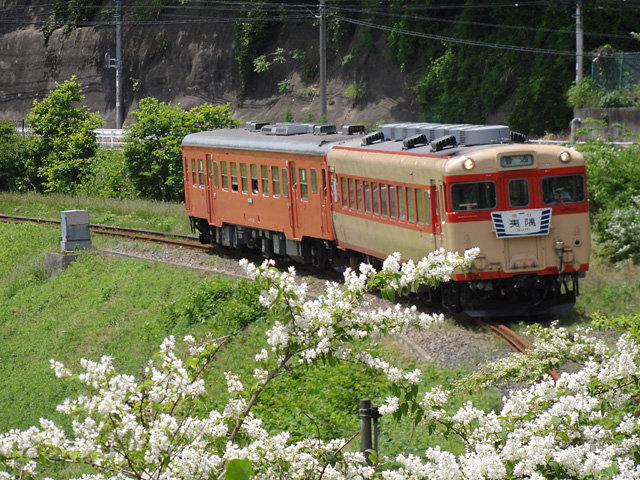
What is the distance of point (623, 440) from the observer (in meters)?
5.02

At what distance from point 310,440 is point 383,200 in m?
11.7

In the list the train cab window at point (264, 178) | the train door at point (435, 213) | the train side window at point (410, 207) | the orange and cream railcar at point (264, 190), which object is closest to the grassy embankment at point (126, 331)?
the train door at point (435, 213)

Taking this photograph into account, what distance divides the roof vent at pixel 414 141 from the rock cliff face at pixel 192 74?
1234 inches

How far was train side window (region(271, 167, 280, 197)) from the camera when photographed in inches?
848

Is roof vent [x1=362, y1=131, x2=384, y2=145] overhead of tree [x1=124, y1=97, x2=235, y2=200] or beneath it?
overhead

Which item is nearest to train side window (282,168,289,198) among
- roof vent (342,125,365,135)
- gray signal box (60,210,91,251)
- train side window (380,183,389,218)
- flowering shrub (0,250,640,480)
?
roof vent (342,125,365,135)

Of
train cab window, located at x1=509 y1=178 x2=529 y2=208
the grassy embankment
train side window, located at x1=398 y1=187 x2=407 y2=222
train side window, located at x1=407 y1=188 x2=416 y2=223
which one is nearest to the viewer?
Result: the grassy embankment

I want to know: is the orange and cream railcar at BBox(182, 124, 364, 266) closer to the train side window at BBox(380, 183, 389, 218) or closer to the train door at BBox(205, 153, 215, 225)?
the train door at BBox(205, 153, 215, 225)

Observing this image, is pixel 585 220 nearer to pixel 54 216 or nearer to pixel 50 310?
pixel 50 310

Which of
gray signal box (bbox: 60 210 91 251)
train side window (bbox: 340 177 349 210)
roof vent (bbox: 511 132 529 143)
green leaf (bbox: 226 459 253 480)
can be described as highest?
green leaf (bbox: 226 459 253 480)

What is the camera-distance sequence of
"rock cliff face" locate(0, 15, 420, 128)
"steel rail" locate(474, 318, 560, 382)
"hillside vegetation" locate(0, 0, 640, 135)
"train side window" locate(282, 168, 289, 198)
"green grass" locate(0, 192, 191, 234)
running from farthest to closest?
"rock cliff face" locate(0, 15, 420, 128) → "hillside vegetation" locate(0, 0, 640, 135) → "green grass" locate(0, 192, 191, 234) → "train side window" locate(282, 168, 289, 198) → "steel rail" locate(474, 318, 560, 382)

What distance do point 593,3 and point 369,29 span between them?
14462 millimetres

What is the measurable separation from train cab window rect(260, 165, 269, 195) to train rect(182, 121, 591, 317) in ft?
5.14

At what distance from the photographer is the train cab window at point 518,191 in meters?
15.4
